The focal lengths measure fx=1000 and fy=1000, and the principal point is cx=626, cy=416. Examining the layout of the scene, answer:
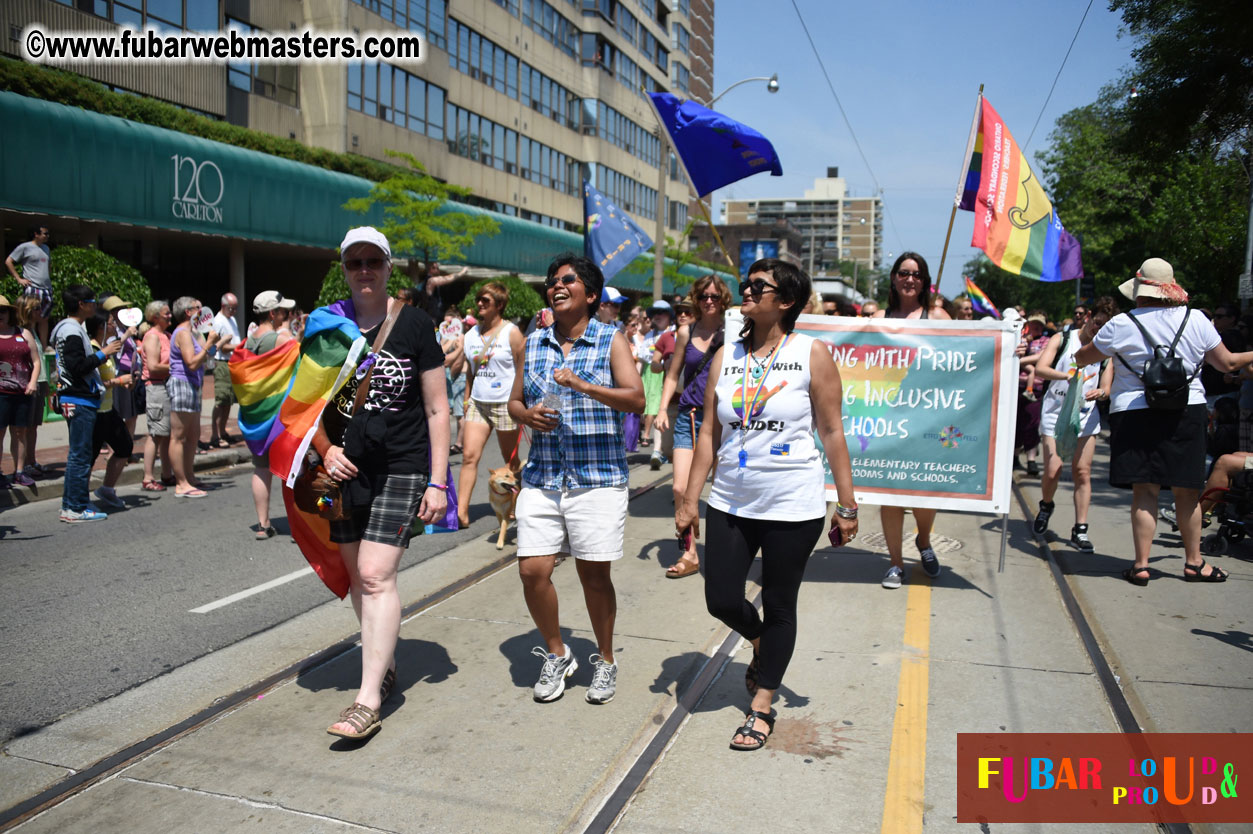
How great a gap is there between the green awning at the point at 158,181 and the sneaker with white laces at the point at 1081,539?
64.8 ft

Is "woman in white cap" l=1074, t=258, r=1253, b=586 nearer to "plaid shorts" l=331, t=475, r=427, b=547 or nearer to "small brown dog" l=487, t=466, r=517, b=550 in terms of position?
"small brown dog" l=487, t=466, r=517, b=550

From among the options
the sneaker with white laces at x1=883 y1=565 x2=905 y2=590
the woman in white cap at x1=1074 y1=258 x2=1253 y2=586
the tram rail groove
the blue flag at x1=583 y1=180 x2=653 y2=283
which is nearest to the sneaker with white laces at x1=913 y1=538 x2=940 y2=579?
the sneaker with white laces at x1=883 y1=565 x2=905 y2=590

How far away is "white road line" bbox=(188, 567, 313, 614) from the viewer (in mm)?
5699

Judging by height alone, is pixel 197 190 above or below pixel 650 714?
above

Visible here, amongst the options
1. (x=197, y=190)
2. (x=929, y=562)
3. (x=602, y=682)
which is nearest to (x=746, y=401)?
(x=602, y=682)

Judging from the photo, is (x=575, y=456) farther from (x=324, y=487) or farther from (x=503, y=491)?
(x=503, y=491)

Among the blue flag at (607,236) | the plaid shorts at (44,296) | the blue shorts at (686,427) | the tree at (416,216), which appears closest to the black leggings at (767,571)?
the blue shorts at (686,427)

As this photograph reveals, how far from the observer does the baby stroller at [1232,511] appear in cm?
710

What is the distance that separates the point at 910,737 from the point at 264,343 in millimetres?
6154

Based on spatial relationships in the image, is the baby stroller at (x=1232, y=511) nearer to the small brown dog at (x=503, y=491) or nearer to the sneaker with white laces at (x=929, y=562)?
the sneaker with white laces at (x=929, y=562)

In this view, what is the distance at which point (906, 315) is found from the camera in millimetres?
6652

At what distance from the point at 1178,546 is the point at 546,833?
619 cm

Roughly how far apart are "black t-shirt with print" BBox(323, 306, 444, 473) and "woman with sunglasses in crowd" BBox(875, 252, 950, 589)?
10.9 feet

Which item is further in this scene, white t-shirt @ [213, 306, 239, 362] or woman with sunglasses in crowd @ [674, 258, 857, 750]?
white t-shirt @ [213, 306, 239, 362]
